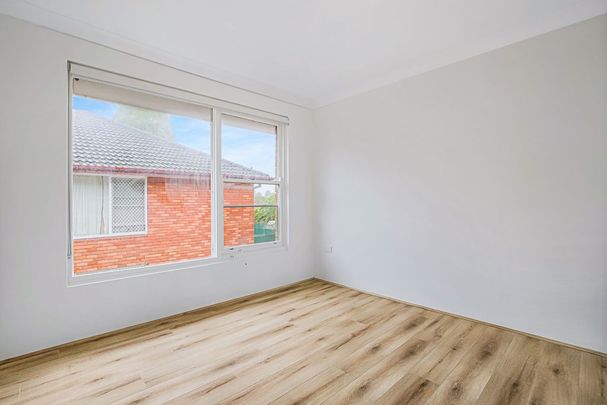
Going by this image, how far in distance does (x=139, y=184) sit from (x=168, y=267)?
91 centimetres

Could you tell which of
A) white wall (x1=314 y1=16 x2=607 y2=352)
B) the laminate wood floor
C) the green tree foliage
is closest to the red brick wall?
the green tree foliage

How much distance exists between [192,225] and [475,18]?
133 inches

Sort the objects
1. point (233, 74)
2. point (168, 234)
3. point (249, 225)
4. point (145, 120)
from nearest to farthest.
Result: point (145, 120)
point (168, 234)
point (233, 74)
point (249, 225)

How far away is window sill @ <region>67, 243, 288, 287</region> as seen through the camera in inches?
100

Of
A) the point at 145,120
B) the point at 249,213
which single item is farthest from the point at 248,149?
the point at 145,120

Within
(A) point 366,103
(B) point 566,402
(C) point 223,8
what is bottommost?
(B) point 566,402

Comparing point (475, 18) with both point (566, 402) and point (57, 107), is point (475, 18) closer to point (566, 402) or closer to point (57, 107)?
point (566, 402)

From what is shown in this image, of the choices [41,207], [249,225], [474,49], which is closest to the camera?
[41,207]

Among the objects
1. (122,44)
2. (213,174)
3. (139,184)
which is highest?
(122,44)

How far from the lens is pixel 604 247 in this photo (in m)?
2.26

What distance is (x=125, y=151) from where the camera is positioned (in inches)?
112

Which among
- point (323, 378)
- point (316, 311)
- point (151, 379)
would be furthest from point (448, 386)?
point (151, 379)

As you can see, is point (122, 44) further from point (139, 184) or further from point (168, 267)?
point (168, 267)

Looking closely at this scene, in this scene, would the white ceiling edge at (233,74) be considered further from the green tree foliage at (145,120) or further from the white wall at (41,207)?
the green tree foliage at (145,120)
